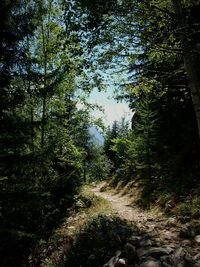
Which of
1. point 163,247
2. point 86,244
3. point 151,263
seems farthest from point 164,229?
point 151,263

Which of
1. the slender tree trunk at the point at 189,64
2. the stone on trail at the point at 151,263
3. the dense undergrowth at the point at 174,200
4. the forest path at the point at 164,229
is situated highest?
the slender tree trunk at the point at 189,64

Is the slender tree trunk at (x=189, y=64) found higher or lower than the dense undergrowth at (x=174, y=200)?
higher

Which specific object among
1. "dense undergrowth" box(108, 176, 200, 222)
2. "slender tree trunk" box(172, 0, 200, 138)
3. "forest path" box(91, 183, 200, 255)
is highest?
"slender tree trunk" box(172, 0, 200, 138)

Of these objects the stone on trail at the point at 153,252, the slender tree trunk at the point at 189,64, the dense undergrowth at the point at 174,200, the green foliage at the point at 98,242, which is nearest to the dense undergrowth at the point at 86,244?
the green foliage at the point at 98,242

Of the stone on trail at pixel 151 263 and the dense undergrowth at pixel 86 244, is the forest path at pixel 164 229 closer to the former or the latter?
the dense undergrowth at pixel 86 244

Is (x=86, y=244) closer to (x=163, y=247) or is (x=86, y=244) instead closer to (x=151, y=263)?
(x=163, y=247)

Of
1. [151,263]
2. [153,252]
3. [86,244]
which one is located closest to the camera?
[151,263]

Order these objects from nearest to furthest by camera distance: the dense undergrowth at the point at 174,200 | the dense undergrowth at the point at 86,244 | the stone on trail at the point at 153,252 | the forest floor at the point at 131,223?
the stone on trail at the point at 153,252
the forest floor at the point at 131,223
the dense undergrowth at the point at 86,244
the dense undergrowth at the point at 174,200

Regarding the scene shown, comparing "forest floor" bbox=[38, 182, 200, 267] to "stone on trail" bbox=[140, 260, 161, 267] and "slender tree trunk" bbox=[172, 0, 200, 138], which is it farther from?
"slender tree trunk" bbox=[172, 0, 200, 138]

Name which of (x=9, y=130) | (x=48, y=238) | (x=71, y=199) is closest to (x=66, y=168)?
(x=71, y=199)

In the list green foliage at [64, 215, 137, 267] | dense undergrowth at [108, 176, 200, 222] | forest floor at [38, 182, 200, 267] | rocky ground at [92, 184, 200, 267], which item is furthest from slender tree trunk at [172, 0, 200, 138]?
green foliage at [64, 215, 137, 267]

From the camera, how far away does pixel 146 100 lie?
1723cm

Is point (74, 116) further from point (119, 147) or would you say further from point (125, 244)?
point (119, 147)

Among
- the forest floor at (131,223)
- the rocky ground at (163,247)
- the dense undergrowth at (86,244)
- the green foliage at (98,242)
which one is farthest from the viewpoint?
the dense undergrowth at (86,244)
